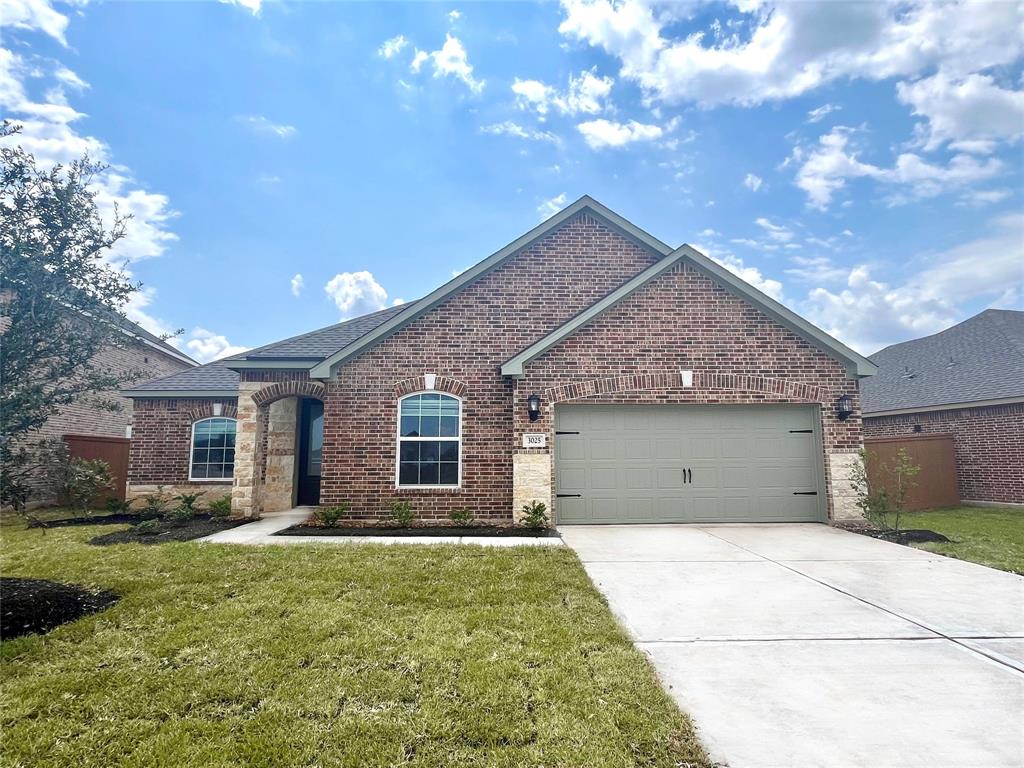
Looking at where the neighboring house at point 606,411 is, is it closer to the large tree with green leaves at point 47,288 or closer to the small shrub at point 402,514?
the small shrub at point 402,514

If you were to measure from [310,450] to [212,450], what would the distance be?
8.13 feet

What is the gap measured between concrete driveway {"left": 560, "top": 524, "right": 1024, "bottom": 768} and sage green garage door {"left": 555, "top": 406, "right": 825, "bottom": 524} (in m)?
2.40

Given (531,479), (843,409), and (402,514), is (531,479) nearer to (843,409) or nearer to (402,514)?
(402,514)

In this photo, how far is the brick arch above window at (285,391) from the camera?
1048cm

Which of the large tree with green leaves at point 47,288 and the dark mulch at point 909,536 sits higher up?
the large tree with green leaves at point 47,288

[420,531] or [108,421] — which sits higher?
[108,421]

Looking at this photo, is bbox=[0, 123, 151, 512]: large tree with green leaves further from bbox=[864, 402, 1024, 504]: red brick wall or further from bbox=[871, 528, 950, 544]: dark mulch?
bbox=[864, 402, 1024, 504]: red brick wall

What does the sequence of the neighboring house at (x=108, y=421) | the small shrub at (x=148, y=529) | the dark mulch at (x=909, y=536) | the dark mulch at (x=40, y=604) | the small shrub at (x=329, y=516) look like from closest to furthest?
the dark mulch at (x=40, y=604)
the dark mulch at (x=909, y=536)
the small shrub at (x=148, y=529)
the small shrub at (x=329, y=516)
the neighboring house at (x=108, y=421)

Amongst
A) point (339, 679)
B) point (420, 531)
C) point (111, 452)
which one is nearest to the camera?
point (339, 679)

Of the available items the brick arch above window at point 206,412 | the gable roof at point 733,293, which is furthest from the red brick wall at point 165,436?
the gable roof at point 733,293

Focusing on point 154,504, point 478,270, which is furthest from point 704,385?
point 154,504

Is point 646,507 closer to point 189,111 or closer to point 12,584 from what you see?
point 12,584

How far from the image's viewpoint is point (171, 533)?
346 inches

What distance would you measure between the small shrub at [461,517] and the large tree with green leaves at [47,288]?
19.8ft
